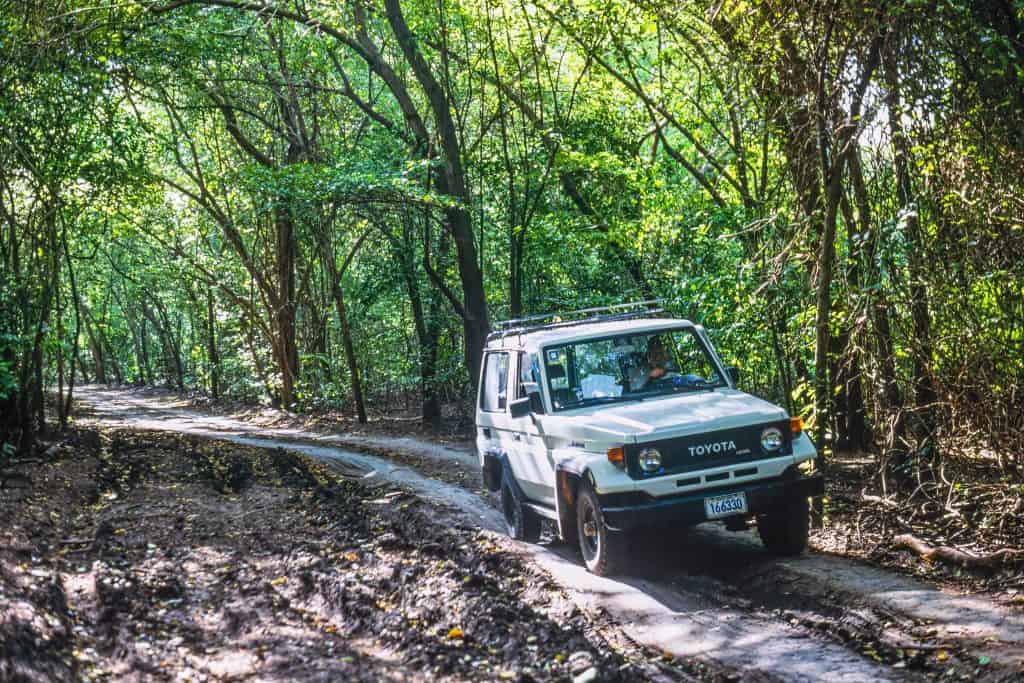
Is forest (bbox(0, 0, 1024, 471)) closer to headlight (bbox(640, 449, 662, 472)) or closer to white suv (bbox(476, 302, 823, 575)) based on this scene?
white suv (bbox(476, 302, 823, 575))

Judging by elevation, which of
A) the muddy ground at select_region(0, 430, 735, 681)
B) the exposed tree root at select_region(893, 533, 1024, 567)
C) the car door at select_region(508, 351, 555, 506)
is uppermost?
the car door at select_region(508, 351, 555, 506)

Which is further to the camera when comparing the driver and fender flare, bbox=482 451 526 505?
fender flare, bbox=482 451 526 505

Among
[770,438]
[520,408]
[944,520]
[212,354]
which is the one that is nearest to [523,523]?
[520,408]

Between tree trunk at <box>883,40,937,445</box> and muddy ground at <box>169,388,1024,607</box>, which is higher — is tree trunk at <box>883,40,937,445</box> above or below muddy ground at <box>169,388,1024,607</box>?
above

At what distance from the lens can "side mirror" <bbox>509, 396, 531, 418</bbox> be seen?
28.1 feet

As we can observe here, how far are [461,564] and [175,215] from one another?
2545 centimetres

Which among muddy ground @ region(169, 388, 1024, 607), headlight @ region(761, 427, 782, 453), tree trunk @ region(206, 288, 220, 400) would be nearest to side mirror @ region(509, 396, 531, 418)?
headlight @ region(761, 427, 782, 453)

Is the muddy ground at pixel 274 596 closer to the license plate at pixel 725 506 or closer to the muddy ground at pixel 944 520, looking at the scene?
the license plate at pixel 725 506

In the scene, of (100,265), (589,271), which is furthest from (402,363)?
(100,265)

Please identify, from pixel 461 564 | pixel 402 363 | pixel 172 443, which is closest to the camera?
pixel 461 564

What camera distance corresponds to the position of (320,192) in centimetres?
1798

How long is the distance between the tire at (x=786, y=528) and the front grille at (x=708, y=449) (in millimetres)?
495

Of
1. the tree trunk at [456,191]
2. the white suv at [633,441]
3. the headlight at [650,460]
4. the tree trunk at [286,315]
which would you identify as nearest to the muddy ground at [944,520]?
the white suv at [633,441]

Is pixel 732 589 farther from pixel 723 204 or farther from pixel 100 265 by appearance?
pixel 100 265
